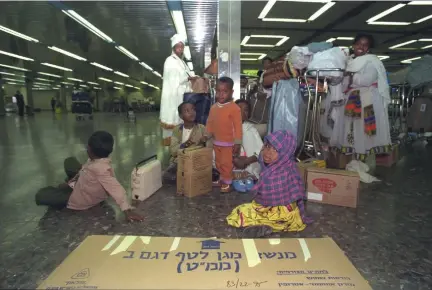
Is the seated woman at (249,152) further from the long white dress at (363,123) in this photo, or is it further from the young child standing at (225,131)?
the long white dress at (363,123)

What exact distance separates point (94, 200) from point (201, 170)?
3.25ft

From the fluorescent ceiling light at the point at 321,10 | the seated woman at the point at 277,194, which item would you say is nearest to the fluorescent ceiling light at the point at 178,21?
the fluorescent ceiling light at the point at 321,10

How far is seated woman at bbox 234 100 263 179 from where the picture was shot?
10.8ft

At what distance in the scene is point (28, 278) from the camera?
154 centimetres

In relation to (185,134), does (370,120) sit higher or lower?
higher

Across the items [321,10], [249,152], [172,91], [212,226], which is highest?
[321,10]

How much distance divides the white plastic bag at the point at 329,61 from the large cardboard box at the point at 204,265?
2.08 metres

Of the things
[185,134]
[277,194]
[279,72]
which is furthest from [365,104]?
[185,134]

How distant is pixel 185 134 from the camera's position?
3254 millimetres

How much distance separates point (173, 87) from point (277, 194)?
194 cm

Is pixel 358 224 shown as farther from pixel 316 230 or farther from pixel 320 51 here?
pixel 320 51

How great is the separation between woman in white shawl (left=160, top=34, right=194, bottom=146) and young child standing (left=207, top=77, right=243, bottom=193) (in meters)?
0.60

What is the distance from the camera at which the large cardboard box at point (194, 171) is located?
9.16ft

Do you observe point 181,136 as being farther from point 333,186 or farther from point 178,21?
point 178,21
